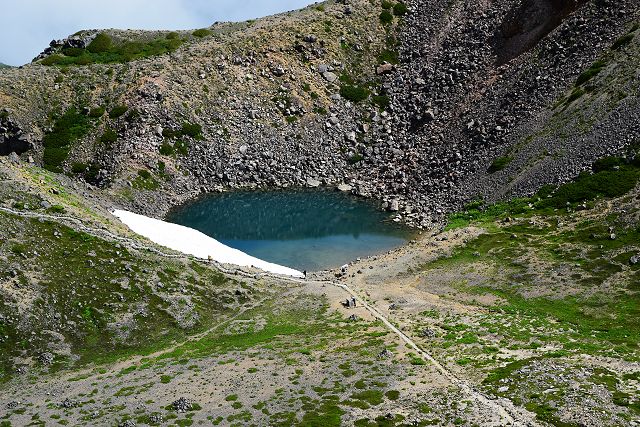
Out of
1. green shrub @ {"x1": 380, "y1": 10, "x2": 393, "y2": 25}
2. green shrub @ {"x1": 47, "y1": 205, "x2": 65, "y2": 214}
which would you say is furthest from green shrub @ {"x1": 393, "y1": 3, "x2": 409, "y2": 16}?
green shrub @ {"x1": 47, "y1": 205, "x2": 65, "y2": 214}

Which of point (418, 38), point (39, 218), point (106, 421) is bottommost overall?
point (106, 421)

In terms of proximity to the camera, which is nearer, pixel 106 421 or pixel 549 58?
pixel 106 421

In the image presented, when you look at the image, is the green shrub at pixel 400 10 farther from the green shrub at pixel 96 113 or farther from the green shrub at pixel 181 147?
the green shrub at pixel 96 113

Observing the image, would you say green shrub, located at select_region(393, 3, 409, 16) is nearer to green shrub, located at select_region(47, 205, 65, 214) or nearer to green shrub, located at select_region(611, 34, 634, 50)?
green shrub, located at select_region(611, 34, 634, 50)

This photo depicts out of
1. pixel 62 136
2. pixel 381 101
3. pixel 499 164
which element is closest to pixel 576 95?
pixel 499 164

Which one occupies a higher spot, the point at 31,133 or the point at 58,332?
the point at 31,133

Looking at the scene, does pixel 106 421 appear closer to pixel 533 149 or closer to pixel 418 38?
pixel 533 149

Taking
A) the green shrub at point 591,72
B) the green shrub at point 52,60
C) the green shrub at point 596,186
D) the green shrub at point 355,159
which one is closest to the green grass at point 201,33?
the green shrub at point 52,60

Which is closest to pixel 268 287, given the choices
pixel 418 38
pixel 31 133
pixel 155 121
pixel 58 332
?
pixel 58 332
